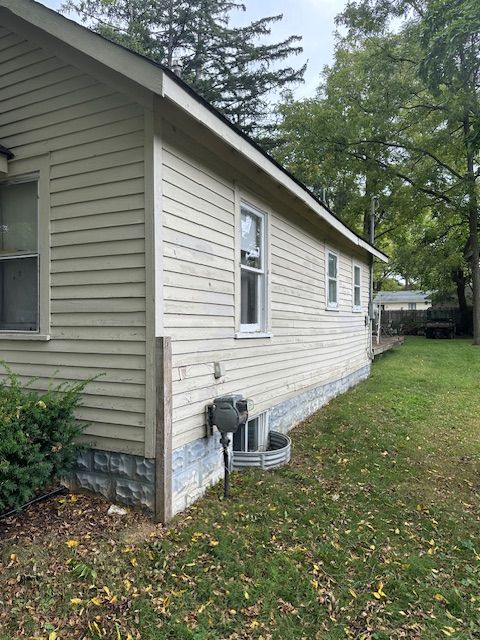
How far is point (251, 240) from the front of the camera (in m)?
5.20

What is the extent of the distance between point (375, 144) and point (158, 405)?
62.5 ft

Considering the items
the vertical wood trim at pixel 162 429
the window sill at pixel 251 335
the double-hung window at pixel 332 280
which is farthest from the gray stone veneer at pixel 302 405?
the vertical wood trim at pixel 162 429

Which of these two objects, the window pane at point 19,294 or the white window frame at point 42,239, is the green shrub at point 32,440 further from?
the window pane at point 19,294

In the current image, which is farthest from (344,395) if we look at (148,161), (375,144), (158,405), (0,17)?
(375,144)

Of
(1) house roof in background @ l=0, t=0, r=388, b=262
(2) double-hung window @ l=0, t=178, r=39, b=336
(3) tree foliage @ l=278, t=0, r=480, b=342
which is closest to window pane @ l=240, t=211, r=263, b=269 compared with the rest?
(1) house roof in background @ l=0, t=0, r=388, b=262

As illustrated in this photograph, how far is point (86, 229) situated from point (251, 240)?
2108mm

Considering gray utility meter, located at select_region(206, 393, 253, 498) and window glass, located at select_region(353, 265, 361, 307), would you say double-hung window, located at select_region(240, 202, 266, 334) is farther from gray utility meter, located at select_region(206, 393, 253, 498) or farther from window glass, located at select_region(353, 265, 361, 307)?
window glass, located at select_region(353, 265, 361, 307)

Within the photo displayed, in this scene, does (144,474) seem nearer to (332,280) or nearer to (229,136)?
(229,136)

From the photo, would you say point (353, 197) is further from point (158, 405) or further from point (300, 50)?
point (158, 405)

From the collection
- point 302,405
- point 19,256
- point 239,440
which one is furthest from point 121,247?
point 302,405

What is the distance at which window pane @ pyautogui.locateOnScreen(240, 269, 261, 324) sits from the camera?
16.4 feet

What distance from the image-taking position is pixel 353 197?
21.7 m

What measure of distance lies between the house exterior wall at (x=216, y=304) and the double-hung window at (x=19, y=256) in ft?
4.57

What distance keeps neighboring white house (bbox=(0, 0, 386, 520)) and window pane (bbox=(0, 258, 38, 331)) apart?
0.05ft
